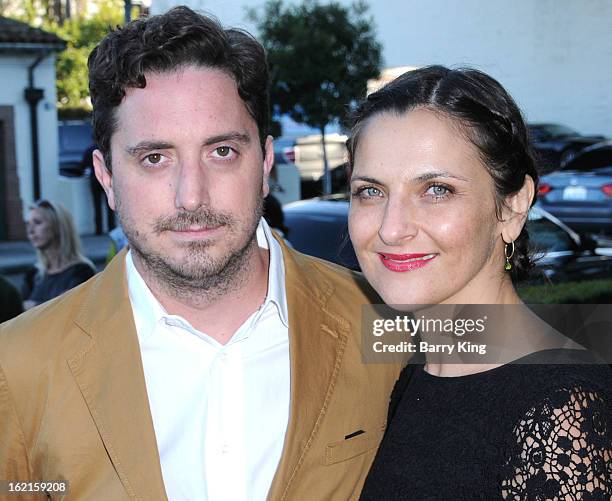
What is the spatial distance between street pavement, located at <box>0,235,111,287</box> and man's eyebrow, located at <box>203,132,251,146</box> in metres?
11.1

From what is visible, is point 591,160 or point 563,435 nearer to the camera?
point 563,435

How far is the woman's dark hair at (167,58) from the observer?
8.76 ft

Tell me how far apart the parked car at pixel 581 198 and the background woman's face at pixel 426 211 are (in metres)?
11.1

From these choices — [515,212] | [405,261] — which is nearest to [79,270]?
[405,261]

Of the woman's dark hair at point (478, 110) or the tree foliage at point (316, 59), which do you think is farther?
the tree foliage at point (316, 59)

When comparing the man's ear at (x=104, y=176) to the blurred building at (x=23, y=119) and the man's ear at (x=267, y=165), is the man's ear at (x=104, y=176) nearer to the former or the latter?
the man's ear at (x=267, y=165)

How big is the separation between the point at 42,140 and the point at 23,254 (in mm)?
2944

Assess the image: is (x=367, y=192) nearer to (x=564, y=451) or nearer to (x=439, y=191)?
(x=439, y=191)

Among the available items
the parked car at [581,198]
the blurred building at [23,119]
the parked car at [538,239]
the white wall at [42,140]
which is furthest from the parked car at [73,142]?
the parked car at [538,239]

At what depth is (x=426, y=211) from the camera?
91.3 inches

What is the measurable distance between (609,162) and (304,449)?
1379 centimetres

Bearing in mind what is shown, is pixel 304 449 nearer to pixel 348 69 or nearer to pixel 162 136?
pixel 162 136

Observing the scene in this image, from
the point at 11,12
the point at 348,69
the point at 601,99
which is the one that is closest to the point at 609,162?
the point at 348,69

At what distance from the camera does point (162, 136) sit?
2582 mm
